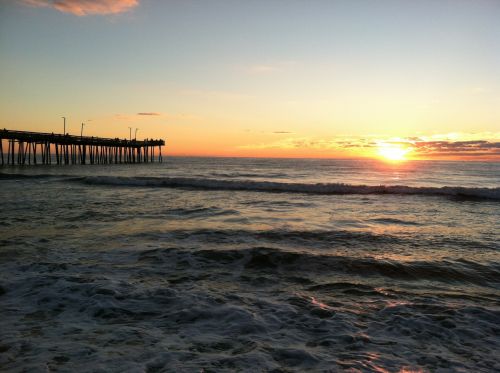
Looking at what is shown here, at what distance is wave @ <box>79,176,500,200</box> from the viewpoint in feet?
77.0

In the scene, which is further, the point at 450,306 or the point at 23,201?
the point at 23,201

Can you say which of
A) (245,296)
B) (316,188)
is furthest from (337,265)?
(316,188)

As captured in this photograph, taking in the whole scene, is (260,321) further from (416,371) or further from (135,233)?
(135,233)

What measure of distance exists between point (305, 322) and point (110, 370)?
7.70ft

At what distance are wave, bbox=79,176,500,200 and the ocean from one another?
12.4 metres

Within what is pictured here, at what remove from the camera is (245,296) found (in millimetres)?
5695

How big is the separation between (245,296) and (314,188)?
21.2 meters

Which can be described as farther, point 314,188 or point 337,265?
point 314,188

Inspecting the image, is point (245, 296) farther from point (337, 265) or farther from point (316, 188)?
point (316, 188)

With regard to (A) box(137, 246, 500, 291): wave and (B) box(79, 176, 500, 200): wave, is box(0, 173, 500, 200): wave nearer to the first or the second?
(B) box(79, 176, 500, 200): wave

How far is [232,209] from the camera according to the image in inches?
612

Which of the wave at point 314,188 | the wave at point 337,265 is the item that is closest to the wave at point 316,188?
the wave at point 314,188

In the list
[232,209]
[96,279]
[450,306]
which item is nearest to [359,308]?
[450,306]

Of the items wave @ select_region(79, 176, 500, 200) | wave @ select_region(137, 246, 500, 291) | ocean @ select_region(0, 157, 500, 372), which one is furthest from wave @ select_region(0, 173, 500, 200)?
wave @ select_region(137, 246, 500, 291)
